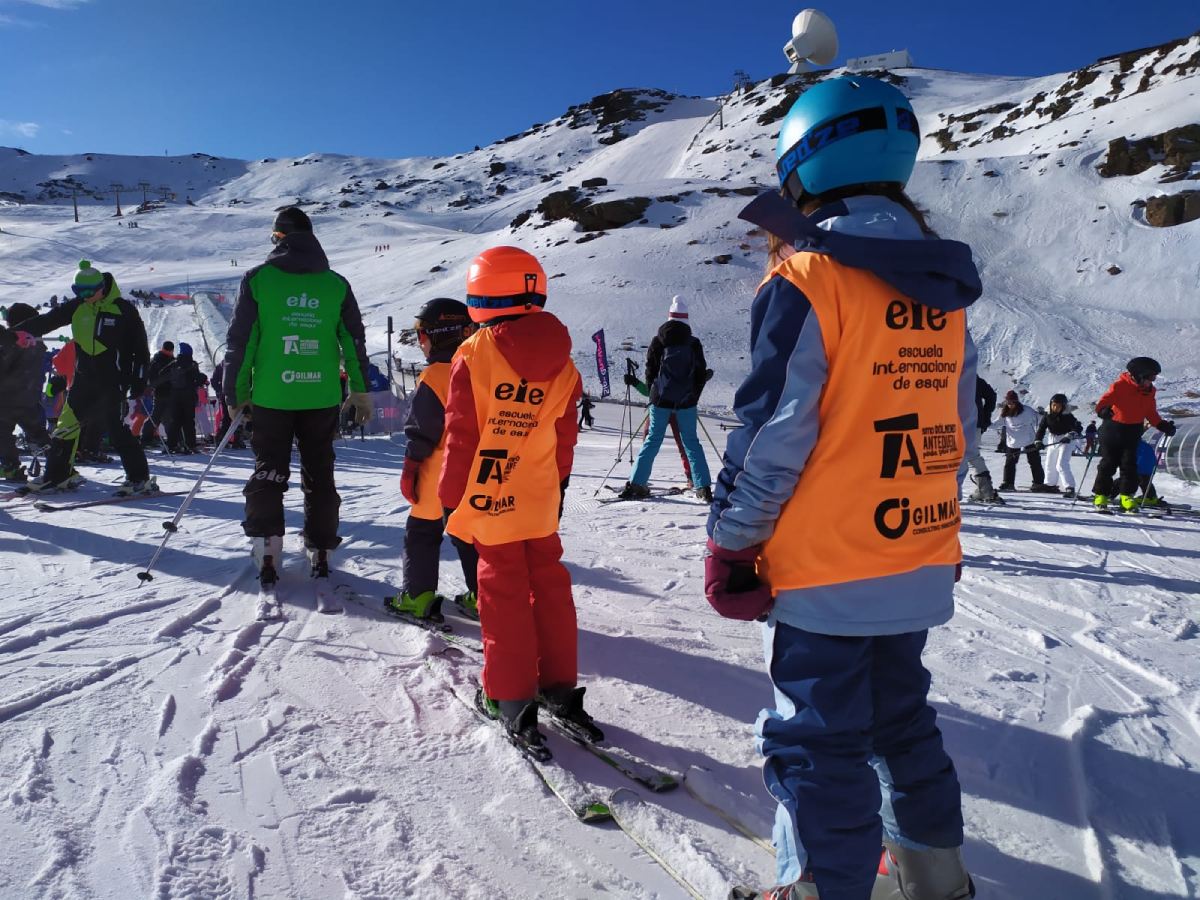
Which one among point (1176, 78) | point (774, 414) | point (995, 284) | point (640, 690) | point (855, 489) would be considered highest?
point (1176, 78)

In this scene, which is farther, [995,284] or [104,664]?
[995,284]

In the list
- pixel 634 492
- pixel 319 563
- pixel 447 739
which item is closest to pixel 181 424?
pixel 634 492

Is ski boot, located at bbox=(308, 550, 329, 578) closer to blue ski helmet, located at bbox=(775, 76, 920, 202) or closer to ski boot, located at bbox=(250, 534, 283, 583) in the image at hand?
ski boot, located at bbox=(250, 534, 283, 583)

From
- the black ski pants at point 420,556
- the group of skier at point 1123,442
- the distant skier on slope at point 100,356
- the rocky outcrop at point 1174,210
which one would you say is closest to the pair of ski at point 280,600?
the black ski pants at point 420,556

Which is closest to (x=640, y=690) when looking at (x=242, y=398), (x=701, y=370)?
(x=242, y=398)

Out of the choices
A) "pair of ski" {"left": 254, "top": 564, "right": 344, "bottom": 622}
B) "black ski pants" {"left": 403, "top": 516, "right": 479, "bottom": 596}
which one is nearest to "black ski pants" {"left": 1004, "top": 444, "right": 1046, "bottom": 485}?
"black ski pants" {"left": 403, "top": 516, "right": 479, "bottom": 596}

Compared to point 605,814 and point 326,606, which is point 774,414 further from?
point 326,606

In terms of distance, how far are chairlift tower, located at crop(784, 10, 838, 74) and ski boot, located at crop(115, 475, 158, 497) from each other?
6790 mm

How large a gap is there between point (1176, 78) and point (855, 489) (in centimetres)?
6804

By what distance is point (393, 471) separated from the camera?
408 inches

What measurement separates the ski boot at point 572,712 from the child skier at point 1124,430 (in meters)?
8.08

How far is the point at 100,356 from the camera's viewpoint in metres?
6.56

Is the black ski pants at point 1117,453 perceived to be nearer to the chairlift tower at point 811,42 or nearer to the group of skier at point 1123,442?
the group of skier at point 1123,442

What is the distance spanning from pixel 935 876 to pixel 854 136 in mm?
1764
